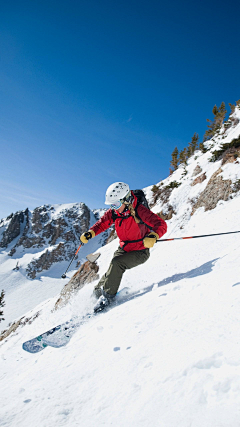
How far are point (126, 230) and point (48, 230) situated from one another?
11522cm

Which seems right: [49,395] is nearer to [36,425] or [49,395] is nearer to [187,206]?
[36,425]

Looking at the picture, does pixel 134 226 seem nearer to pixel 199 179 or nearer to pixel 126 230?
pixel 126 230

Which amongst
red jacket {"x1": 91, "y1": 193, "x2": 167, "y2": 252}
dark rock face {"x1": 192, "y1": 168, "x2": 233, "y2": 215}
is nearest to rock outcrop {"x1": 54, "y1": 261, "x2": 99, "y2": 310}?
red jacket {"x1": 91, "y1": 193, "x2": 167, "y2": 252}

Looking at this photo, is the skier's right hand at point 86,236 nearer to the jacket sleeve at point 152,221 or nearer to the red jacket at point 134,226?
the red jacket at point 134,226

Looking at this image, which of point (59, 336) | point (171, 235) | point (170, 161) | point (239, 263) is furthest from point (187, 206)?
point (170, 161)

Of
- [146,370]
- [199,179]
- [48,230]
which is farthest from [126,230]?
[48,230]

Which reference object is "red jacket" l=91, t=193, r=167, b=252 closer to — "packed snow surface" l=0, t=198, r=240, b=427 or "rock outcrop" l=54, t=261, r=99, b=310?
"packed snow surface" l=0, t=198, r=240, b=427

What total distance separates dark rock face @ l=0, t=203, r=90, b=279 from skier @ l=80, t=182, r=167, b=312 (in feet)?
327

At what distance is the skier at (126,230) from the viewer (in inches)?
210

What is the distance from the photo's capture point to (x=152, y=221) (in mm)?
5398

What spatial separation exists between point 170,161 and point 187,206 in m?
42.6

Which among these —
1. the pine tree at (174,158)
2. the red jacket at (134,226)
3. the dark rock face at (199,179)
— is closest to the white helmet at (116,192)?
the red jacket at (134,226)

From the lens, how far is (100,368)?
232 cm

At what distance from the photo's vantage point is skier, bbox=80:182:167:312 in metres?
5.33
